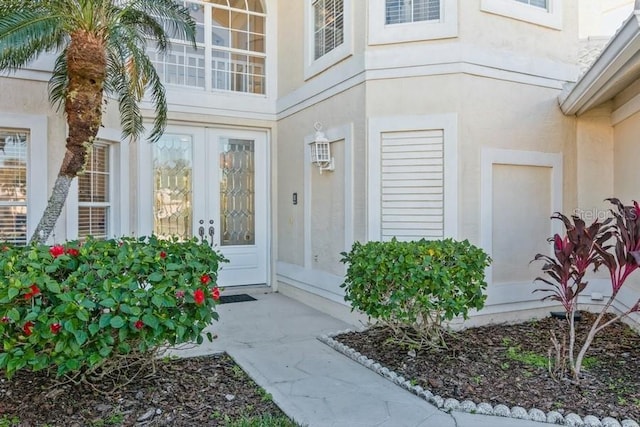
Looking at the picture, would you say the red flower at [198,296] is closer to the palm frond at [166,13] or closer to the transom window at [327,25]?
the palm frond at [166,13]

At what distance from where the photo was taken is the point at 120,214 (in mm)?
6641

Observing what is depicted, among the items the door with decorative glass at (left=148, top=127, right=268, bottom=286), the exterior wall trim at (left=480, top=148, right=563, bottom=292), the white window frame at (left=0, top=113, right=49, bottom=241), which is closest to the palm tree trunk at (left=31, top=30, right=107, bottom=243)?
the white window frame at (left=0, top=113, right=49, bottom=241)

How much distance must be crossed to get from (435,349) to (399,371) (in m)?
0.58

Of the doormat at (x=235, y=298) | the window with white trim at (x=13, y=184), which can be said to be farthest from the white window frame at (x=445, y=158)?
the window with white trim at (x=13, y=184)

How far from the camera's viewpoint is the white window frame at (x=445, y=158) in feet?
18.2

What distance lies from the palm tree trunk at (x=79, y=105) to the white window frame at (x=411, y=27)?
3.22 metres

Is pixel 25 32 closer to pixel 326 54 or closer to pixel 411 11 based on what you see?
pixel 326 54

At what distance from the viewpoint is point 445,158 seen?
5562 millimetres

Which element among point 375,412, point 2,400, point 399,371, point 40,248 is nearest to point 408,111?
point 399,371

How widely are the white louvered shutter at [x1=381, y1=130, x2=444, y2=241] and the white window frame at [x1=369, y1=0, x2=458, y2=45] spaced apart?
1.19m

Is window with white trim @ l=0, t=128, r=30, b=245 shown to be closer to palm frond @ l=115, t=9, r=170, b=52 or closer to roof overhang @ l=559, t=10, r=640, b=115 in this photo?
palm frond @ l=115, t=9, r=170, b=52

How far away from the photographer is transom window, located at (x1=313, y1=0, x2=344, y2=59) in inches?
255

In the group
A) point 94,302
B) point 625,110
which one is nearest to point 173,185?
point 94,302

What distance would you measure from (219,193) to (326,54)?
2.97 metres
